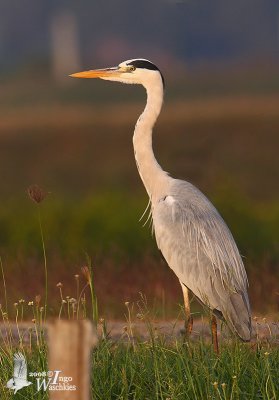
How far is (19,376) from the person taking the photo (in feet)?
18.2

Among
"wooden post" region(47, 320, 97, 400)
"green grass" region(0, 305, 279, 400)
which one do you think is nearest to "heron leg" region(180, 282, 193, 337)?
"green grass" region(0, 305, 279, 400)

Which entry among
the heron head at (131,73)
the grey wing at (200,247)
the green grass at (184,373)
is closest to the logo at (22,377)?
the green grass at (184,373)

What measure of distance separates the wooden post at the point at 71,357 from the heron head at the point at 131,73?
3.29 m

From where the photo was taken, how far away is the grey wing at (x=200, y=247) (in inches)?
277

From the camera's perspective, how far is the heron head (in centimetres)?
755

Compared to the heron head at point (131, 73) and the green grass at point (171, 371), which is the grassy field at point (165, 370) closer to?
the green grass at point (171, 371)

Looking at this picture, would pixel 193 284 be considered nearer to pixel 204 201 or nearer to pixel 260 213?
pixel 204 201

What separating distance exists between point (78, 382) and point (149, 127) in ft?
10.6

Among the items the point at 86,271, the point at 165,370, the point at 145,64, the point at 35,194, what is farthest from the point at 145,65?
the point at 86,271

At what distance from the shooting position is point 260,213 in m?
13.1

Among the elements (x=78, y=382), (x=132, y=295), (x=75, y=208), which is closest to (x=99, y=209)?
(x=75, y=208)

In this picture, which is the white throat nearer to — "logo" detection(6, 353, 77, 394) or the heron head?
the heron head

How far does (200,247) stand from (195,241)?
0.16ft

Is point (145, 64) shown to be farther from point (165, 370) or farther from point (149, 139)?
point (165, 370)
